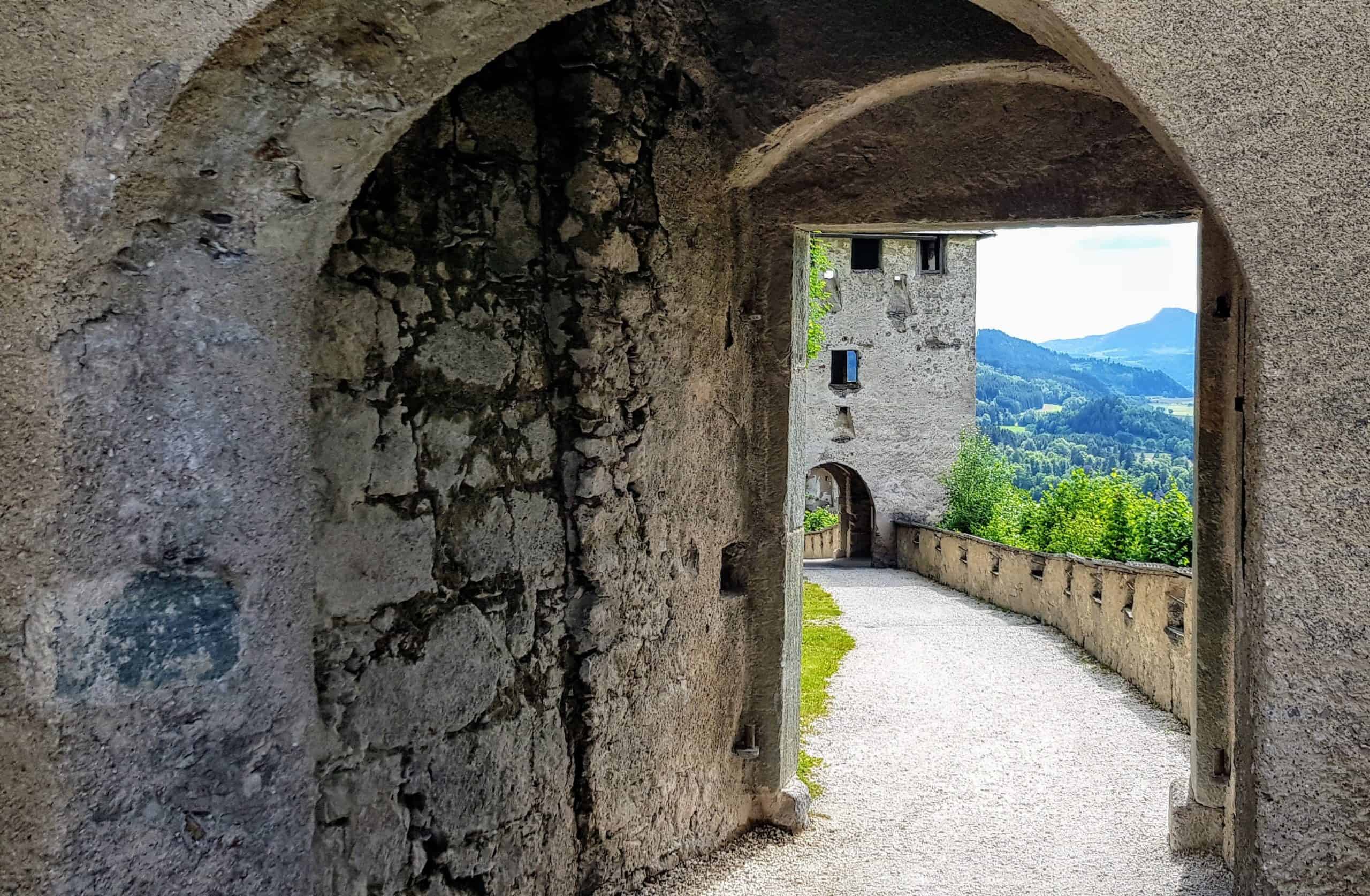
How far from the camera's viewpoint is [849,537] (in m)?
21.1

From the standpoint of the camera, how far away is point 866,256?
20391 millimetres

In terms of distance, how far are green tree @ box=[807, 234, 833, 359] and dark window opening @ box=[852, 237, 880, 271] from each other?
1.73 feet

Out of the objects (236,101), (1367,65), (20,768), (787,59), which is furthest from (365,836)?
(787,59)

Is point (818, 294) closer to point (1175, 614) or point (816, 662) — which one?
point (816, 662)

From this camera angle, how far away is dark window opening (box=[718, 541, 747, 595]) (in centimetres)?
462

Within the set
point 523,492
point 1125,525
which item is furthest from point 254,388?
point 1125,525

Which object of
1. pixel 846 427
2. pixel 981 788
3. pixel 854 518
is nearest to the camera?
pixel 981 788

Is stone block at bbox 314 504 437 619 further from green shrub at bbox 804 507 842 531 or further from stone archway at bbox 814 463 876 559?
green shrub at bbox 804 507 842 531

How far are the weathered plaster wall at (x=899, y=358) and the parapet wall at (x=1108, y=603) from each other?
6032mm

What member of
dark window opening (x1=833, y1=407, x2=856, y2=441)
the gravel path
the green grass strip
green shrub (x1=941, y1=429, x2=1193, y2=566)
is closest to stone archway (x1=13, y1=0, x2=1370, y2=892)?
the gravel path

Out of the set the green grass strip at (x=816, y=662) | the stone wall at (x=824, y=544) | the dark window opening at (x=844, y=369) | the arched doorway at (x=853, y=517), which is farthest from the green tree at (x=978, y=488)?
the green grass strip at (x=816, y=662)

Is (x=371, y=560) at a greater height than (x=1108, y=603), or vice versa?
(x=371, y=560)

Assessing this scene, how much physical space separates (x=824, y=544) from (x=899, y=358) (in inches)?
164

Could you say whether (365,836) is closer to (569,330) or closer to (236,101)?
(569,330)
